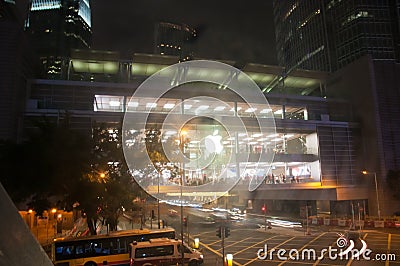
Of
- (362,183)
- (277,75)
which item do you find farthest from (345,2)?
(362,183)

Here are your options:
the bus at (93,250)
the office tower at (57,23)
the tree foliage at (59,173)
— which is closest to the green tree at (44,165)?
the tree foliage at (59,173)

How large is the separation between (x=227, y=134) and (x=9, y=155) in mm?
27816

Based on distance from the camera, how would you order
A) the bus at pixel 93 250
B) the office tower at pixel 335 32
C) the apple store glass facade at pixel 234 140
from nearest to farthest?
the bus at pixel 93 250 → the apple store glass facade at pixel 234 140 → the office tower at pixel 335 32

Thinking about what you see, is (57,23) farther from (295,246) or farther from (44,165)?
(295,246)

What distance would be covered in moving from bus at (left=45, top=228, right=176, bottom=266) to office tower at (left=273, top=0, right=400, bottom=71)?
67350mm

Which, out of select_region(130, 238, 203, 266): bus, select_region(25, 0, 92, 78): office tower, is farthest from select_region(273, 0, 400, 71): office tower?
select_region(25, 0, 92, 78): office tower

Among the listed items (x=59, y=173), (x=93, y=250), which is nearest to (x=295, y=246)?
(x=93, y=250)

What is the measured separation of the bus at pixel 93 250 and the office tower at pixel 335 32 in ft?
221

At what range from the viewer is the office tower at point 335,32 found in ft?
235

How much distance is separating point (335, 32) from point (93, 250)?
259 feet

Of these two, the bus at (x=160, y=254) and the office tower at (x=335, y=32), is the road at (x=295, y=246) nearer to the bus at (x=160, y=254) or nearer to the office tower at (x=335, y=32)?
the bus at (x=160, y=254)

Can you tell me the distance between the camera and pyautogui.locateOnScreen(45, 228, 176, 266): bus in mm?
19938

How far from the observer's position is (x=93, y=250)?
20375 millimetres

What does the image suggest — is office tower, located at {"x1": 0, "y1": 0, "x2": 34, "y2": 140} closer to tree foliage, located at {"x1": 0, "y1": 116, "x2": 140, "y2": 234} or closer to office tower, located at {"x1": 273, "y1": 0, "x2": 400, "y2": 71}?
tree foliage, located at {"x1": 0, "y1": 116, "x2": 140, "y2": 234}
